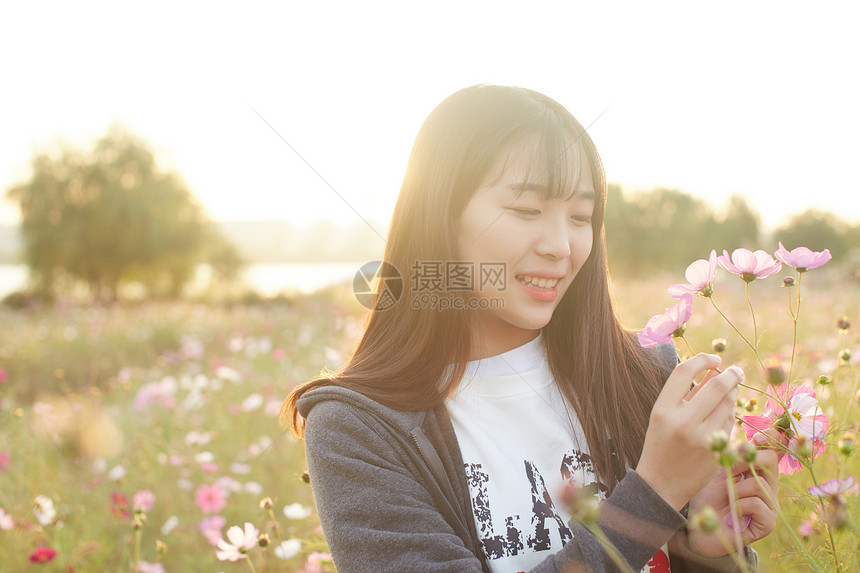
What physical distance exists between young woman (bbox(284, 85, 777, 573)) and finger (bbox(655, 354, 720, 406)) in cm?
5

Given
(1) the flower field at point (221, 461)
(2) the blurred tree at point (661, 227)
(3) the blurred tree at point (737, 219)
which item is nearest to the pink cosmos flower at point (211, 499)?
(1) the flower field at point (221, 461)

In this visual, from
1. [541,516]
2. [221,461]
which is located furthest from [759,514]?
[221,461]

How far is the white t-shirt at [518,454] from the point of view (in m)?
0.99

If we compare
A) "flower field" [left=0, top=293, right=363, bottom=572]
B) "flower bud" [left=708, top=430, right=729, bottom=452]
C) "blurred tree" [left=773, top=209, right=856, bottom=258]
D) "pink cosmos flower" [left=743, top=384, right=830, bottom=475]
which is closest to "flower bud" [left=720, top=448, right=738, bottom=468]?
"flower bud" [left=708, top=430, right=729, bottom=452]

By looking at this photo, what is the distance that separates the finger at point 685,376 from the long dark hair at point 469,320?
1.13 feet

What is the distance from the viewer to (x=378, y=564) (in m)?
0.84

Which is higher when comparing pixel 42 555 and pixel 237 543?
A: pixel 237 543

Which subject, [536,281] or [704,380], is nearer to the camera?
[704,380]

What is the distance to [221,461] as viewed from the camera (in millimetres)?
2637

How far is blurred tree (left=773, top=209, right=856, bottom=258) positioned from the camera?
16.3m

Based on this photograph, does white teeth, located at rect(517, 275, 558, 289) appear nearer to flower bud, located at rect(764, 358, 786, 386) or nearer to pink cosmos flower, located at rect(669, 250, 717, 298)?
pink cosmos flower, located at rect(669, 250, 717, 298)

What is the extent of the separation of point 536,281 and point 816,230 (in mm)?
19946

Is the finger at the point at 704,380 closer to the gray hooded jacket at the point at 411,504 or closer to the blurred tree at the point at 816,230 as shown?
the gray hooded jacket at the point at 411,504

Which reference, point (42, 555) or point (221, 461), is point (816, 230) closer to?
point (221, 461)
